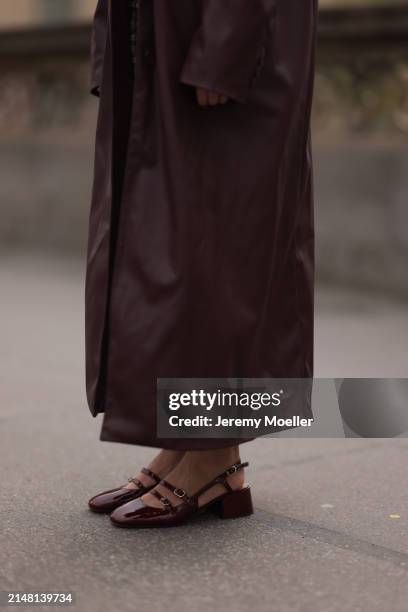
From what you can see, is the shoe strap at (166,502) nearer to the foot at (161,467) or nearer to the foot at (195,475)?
the foot at (195,475)

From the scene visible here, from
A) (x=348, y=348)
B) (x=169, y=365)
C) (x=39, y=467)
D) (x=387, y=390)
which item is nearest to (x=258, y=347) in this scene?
(x=169, y=365)

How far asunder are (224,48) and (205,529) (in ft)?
3.58

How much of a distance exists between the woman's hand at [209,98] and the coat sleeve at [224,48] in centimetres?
3

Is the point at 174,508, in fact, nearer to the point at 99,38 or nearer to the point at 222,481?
the point at 222,481

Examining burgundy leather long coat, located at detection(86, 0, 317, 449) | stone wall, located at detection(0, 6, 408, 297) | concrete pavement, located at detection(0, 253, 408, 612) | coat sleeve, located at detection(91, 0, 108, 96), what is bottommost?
concrete pavement, located at detection(0, 253, 408, 612)

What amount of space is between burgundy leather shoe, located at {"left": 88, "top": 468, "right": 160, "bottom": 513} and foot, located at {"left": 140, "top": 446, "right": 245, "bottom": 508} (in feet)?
0.34

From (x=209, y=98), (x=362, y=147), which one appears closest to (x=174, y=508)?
(x=209, y=98)

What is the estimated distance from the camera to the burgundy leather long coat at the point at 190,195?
2.43 meters

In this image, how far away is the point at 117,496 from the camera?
108 inches

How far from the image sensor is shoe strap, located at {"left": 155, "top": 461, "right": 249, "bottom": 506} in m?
2.64

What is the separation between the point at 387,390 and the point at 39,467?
142cm

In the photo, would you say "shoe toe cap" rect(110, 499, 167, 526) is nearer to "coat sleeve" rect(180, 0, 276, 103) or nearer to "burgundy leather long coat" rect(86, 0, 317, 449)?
"burgundy leather long coat" rect(86, 0, 317, 449)

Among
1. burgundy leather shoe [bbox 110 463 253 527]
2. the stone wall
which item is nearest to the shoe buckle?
burgundy leather shoe [bbox 110 463 253 527]

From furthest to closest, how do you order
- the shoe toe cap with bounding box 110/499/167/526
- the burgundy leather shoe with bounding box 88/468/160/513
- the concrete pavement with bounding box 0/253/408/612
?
the burgundy leather shoe with bounding box 88/468/160/513 → the shoe toe cap with bounding box 110/499/167/526 → the concrete pavement with bounding box 0/253/408/612
